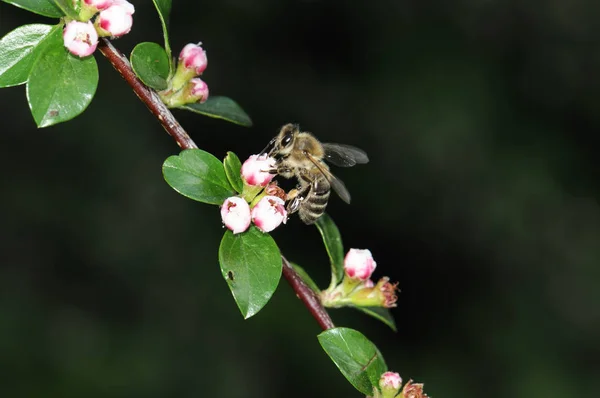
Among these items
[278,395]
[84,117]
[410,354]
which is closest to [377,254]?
[410,354]

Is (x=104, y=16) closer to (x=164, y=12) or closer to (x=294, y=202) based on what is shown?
(x=164, y=12)

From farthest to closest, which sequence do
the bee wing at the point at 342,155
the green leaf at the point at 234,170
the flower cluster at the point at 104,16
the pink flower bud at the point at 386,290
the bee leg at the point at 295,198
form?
the bee wing at the point at 342,155, the pink flower bud at the point at 386,290, the bee leg at the point at 295,198, the green leaf at the point at 234,170, the flower cluster at the point at 104,16

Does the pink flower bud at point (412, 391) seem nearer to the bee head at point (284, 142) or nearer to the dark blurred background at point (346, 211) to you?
the bee head at point (284, 142)

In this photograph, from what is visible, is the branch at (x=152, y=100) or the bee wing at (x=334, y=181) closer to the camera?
the branch at (x=152, y=100)

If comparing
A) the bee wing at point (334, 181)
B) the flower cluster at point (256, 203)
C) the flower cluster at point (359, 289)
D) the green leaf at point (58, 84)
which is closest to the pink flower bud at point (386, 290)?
the flower cluster at point (359, 289)

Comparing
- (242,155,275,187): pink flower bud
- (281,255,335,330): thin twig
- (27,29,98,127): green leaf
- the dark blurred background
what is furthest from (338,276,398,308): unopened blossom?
the dark blurred background

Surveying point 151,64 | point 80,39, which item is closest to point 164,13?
point 151,64

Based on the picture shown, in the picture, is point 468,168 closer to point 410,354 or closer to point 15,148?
point 410,354
